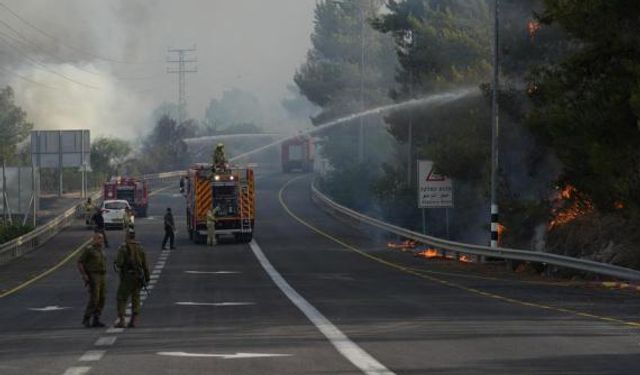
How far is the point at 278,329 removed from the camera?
2089cm

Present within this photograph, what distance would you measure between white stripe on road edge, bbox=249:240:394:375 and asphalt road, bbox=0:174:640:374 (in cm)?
3

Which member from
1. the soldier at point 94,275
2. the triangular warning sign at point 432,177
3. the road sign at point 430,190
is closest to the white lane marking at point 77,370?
the soldier at point 94,275

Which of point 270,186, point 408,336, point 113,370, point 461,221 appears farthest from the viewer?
point 270,186

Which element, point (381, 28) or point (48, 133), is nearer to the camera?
point (381, 28)

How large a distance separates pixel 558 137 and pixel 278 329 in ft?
64.9

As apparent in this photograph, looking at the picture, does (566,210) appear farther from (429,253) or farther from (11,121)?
(11,121)

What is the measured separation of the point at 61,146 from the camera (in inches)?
3253

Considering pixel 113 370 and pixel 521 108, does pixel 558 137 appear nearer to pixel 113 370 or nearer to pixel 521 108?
pixel 521 108

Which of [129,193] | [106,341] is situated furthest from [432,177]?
[129,193]

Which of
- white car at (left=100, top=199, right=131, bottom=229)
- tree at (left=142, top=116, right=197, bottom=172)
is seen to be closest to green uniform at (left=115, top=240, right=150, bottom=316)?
white car at (left=100, top=199, right=131, bottom=229)

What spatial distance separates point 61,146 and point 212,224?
3078 centimetres

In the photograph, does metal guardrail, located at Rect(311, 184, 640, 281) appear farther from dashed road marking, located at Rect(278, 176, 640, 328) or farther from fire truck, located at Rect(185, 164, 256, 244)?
fire truck, located at Rect(185, 164, 256, 244)

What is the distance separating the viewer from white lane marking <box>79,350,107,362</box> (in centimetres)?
1677

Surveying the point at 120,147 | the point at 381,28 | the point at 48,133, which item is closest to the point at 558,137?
the point at 381,28
